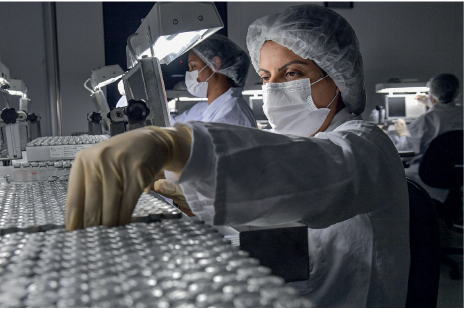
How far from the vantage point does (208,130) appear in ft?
2.12

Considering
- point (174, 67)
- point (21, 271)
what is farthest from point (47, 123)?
point (21, 271)

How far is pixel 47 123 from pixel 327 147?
16.8 feet

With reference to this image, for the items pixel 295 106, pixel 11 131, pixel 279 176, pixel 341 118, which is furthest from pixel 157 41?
pixel 11 131

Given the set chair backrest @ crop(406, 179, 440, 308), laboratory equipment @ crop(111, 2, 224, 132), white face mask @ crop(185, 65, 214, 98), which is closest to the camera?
chair backrest @ crop(406, 179, 440, 308)

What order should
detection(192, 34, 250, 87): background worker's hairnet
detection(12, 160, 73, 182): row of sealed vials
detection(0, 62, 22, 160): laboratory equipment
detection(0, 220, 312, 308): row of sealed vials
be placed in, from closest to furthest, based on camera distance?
detection(0, 220, 312, 308): row of sealed vials, detection(12, 160, 73, 182): row of sealed vials, detection(0, 62, 22, 160): laboratory equipment, detection(192, 34, 250, 87): background worker's hairnet

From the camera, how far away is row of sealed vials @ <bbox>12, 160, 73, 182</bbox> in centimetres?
131

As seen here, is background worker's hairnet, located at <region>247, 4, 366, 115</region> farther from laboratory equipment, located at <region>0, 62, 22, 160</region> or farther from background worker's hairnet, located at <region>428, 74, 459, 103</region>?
background worker's hairnet, located at <region>428, 74, 459, 103</region>

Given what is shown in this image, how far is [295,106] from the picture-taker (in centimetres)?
128

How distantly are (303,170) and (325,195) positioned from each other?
75mm

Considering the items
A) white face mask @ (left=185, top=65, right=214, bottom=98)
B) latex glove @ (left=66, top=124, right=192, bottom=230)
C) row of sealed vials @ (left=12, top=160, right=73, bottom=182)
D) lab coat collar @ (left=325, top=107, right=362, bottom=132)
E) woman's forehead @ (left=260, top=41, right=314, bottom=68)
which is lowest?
row of sealed vials @ (left=12, top=160, right=73, bottom=182)

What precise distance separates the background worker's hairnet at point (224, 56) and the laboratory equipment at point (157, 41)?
123cm

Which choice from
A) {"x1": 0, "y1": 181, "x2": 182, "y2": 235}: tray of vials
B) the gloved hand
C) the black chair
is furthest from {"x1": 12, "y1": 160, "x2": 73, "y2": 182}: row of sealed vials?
the gloved hand

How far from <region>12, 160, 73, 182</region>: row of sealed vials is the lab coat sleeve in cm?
80

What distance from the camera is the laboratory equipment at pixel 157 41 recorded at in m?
1.17
